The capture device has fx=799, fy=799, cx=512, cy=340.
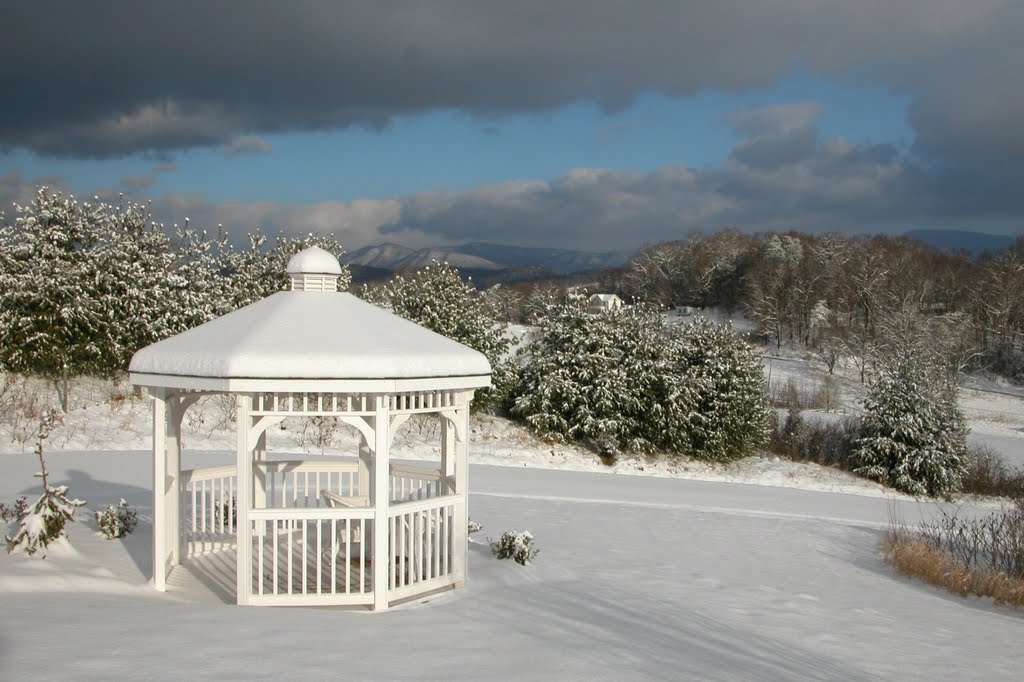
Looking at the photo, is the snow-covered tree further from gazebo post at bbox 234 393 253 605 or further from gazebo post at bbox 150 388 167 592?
gazebo post at bbox 234 393 253 605

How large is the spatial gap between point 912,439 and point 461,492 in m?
17.9

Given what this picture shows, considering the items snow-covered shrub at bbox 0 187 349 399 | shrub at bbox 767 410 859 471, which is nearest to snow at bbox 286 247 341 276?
snow-covered shrub at bbox 0 187 349 399

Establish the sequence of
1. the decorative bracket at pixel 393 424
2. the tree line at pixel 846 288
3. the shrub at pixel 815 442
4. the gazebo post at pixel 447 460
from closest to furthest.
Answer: the decorative bracket at pixel 393 424 → the gazebo post at pixel 447 460 → the shrub at pixel 815 442 → the tree line at pixel 846 288

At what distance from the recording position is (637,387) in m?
20.7

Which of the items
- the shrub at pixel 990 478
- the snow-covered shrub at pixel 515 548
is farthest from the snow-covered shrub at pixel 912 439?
the snow-covered shrub at pixel 515 548

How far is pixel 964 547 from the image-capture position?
37.1ft

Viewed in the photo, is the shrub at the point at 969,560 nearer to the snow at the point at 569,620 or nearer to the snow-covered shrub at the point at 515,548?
the snow at the point at 569,620

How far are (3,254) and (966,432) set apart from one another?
24910 mm

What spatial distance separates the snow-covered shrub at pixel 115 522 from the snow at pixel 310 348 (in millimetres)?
2621

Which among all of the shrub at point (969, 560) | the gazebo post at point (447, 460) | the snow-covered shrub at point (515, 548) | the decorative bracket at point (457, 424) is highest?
the decorative bracket at point (457, 424)

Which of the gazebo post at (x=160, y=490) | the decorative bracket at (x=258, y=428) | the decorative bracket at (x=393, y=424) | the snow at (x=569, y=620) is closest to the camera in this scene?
the snow at (x=569, y=620)

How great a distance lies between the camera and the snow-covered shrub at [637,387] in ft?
67.0

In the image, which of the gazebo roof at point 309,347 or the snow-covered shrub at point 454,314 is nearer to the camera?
the gazebo roof at point 309,347

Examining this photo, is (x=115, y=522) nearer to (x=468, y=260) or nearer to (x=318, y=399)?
(x=318, y=399)
